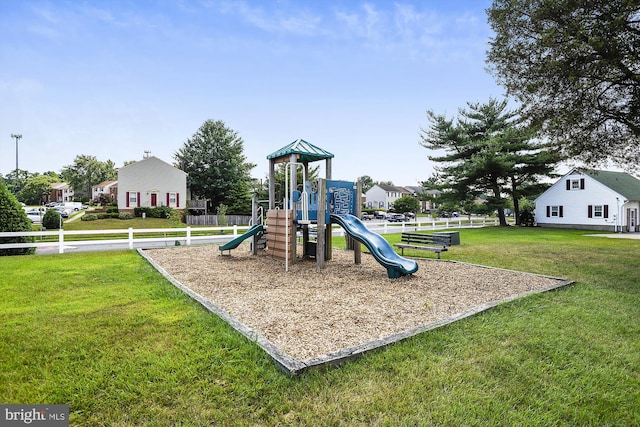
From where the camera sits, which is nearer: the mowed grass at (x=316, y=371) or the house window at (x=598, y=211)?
the mowed grass at (x=316, y=371)

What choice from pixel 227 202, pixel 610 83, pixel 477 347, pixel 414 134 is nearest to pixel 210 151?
pixel 227 202

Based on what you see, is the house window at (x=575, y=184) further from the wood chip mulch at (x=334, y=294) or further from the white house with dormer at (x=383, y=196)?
the white house with dormer at (x=383, y=196)

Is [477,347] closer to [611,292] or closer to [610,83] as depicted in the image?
[611,292]

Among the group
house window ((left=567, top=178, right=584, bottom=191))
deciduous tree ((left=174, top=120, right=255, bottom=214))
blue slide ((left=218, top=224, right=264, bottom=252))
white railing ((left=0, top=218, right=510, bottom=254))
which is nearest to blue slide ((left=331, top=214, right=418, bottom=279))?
blue slide ((left=218, top=224, right=264, bottom=252))

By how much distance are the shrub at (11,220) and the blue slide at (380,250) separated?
11.0m

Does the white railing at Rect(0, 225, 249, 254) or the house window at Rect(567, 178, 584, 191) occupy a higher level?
the house window at Rect(567, 178, 584, 191)

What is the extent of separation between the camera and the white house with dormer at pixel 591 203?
2702cm

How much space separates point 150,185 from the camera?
34.7 m

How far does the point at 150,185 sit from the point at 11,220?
24.1m

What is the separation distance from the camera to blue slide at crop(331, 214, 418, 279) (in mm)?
7868

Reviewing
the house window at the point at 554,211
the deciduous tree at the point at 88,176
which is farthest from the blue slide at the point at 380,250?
the deciduous tree at the point at 88,176

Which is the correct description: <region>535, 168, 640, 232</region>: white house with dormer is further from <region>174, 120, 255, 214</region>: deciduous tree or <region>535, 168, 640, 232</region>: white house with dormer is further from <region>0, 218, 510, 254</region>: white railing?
<region>174, 120, 255, 214</region>: deciduous tree

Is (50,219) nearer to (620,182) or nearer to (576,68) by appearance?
(576,68)

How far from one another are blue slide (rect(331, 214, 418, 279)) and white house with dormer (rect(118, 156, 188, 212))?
1199 inches
